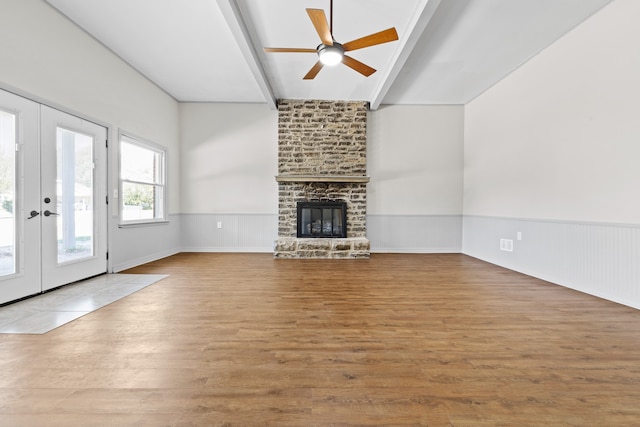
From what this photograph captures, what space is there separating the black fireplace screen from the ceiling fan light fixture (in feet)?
9.88

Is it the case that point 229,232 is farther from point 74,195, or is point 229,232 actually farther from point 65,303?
point 65,303

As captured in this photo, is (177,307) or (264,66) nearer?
(177,307)

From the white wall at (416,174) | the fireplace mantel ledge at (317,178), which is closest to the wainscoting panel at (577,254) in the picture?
the white wall at (416,174)

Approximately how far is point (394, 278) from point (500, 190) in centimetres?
257

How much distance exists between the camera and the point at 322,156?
5758mm

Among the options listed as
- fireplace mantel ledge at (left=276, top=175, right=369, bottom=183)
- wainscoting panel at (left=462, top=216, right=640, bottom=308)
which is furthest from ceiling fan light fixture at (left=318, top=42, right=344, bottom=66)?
wainscoting panel at (left=462, top=216, right=640, bottom=308)

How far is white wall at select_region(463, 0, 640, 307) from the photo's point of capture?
278cm

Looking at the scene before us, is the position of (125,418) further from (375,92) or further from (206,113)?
(206,113)

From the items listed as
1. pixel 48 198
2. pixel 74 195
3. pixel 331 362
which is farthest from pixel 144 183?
pixel 331 362

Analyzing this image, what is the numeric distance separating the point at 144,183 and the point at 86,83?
1761 mm

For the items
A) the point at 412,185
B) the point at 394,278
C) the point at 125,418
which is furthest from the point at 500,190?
the point at 125,418

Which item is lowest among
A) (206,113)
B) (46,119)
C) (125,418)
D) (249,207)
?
(125,418)

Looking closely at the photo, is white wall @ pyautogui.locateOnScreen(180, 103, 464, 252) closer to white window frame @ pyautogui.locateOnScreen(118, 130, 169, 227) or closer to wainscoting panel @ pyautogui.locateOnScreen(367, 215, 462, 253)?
wainscoting panel @ pyautogui.locateOnScreen(367, 215, 462, 253)

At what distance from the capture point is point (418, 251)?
233 inches
